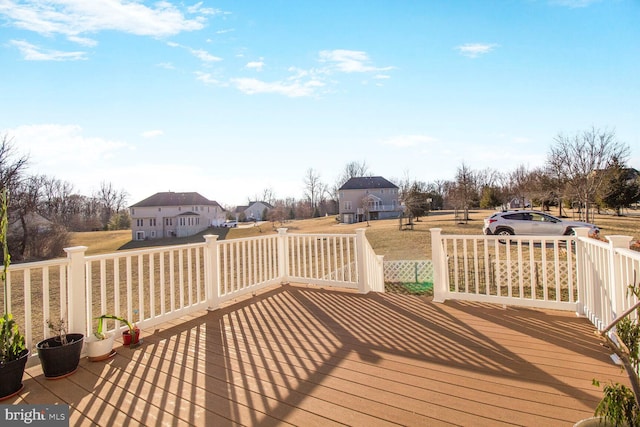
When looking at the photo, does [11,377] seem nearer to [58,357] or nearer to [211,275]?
[58,357]

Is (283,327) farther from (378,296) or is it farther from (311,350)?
(378,296)

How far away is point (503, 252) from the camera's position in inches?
431

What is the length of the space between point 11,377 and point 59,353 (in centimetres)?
27

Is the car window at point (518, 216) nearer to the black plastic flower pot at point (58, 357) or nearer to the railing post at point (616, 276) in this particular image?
the railing post at point (616, 276)

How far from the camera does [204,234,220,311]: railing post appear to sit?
3936 millimetres

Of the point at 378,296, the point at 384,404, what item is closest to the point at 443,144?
the point at 378,296

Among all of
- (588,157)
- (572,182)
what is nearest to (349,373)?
(572,182)

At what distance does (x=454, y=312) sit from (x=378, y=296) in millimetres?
1060

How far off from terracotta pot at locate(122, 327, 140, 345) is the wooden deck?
12cm

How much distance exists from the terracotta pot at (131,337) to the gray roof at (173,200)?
3673cm

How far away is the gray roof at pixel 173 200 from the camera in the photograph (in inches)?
1421

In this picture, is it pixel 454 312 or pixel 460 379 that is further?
pixel 454 312

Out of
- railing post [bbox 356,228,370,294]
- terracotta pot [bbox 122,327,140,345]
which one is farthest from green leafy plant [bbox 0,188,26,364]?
railing post [bbox 356,228,370,294]

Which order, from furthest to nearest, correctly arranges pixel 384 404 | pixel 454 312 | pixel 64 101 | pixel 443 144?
pixel 443 144 → pixel 64 101 → pixel 454 312 → pixel 384 404
